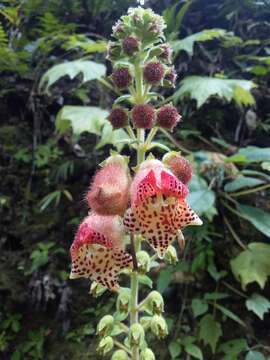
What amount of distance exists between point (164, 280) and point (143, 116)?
1.04 m

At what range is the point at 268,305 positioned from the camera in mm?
1842

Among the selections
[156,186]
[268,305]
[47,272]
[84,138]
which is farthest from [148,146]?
[84,138]

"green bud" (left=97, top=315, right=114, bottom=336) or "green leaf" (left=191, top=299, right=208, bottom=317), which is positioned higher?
"green bud" (left=97, top=315, right=114, bottom=336)

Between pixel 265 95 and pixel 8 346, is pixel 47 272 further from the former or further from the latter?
pixel 265 95

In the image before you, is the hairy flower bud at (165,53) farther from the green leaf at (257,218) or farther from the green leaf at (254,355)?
the green leaf at (254,355)

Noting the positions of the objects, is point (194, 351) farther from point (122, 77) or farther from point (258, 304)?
point (122, 77)

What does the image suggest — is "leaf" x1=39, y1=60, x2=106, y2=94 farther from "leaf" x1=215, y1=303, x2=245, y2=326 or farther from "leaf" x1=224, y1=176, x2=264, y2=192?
"leaf" x1=215, y1=303, x2=245, y2=326

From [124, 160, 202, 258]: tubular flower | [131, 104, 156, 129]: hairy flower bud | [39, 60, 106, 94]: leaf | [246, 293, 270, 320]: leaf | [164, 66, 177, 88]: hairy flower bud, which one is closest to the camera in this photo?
[124, 160, 202, 258]: tubular flower

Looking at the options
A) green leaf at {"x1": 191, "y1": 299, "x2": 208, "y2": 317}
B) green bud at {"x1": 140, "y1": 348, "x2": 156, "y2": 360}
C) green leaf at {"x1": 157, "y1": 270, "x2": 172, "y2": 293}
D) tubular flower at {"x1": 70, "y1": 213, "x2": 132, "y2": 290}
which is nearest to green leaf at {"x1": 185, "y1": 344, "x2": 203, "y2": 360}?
green leaf at {"x1": 191, "y1": 299, "x2": 208, "y2": 317}

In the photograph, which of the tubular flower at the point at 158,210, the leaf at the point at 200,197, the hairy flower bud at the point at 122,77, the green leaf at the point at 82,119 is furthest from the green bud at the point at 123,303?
Answer: the green leaf at the point at 82,119

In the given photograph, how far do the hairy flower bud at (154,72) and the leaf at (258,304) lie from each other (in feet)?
3.74

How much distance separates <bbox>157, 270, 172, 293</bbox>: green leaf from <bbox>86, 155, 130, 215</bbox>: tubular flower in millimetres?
930

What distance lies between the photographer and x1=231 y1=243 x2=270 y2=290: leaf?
1877mm

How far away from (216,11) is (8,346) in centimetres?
295
